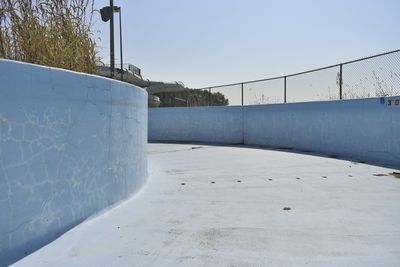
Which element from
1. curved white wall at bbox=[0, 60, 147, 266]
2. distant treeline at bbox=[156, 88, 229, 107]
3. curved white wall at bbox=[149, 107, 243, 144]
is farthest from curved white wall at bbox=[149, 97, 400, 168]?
curved white wall at bbox=[0, 60, 147, 266]

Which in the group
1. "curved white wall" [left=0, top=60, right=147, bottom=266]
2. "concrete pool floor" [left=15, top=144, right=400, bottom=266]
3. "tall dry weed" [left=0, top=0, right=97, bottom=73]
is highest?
"tall dry weed" [left=0, top=0, right=97, bottom=73]

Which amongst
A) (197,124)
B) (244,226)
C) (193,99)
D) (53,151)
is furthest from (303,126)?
(53,151)

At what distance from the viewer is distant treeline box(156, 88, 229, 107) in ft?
71.9

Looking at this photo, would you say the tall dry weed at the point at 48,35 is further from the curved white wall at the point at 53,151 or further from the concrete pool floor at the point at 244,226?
the concrete pool floor at the point at 244,226

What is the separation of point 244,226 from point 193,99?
18.6 m

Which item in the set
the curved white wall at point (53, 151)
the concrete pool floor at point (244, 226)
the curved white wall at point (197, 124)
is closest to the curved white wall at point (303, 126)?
the curved white wall at point (197, 124)

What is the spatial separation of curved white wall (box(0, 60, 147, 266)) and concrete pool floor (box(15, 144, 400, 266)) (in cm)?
26

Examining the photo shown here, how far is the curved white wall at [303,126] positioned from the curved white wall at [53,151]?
8.15 m

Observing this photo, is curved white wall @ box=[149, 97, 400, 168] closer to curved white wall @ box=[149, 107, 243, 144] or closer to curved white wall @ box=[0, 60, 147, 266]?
curved white wall @ box=[149, 107, 243, 144]

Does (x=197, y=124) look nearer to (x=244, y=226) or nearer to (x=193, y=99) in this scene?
(x=193, y=99)

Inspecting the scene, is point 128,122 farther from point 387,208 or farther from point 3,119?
point 387,208

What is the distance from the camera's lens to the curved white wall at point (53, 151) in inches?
143

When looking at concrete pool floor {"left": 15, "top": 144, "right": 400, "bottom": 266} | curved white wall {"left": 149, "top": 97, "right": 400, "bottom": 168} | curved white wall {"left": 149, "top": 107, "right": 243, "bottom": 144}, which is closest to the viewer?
concrete pool floor {"left": 15, "top": 144, "right": 400, "bottom": 266}

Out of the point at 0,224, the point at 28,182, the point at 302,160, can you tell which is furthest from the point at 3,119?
the point at 302,160
